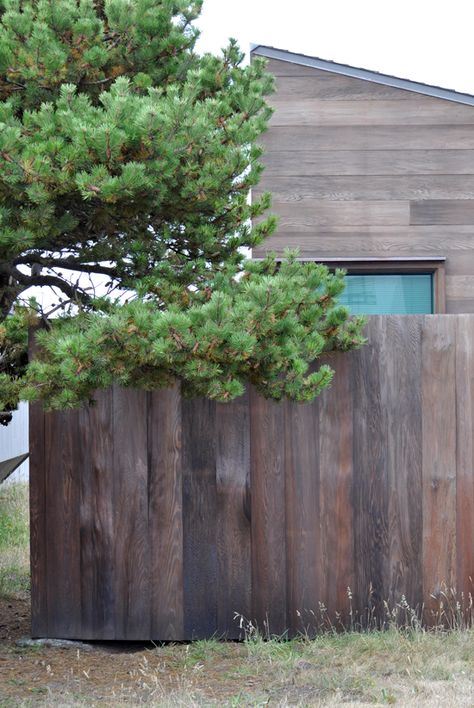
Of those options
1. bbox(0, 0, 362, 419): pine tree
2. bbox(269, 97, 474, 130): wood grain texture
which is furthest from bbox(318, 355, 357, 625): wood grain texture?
bbox(269, 97, 474, 130): wood grain texture

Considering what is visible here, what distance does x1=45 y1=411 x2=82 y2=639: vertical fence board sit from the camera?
4.99 m

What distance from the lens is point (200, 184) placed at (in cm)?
387

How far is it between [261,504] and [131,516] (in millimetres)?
725

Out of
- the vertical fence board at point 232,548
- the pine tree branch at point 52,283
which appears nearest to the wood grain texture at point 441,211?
the vertical fence board at point 232,548

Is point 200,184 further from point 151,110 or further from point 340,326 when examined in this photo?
point 340,326

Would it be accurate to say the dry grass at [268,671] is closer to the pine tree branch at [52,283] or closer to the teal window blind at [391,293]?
the pine tree branch at [52,283]

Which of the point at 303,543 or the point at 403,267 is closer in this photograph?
the point at 303,543

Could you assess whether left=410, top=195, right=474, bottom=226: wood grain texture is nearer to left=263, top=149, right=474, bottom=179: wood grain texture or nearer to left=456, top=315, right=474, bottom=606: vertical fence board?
left=263, top=149, right=474, bottom=179: wood grain texture

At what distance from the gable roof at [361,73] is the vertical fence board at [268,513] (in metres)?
3.54

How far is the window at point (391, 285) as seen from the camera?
23.7ft

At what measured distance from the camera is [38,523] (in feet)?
16.4

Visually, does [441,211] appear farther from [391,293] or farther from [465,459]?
[465,459]

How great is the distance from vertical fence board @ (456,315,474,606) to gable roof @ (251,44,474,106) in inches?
118

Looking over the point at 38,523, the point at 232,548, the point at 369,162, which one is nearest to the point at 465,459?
the point at 232,548
